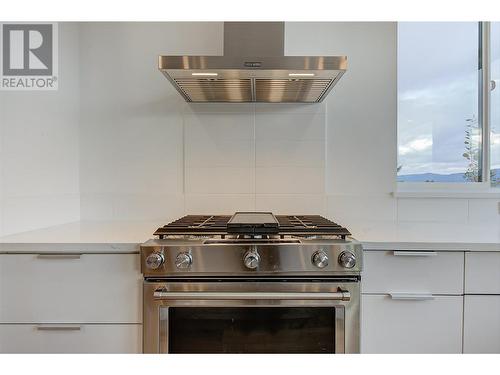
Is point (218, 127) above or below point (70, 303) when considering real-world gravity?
above

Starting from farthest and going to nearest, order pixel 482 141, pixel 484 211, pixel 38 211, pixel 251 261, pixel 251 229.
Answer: pixel 482 141
pixel 484 211
pixel 38 211
pixel 251 229
pixel 251 261

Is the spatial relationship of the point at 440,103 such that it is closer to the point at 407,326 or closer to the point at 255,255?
the point at 407,326

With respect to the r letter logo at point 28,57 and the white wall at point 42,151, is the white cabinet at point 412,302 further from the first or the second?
the r letter logo at point 28,57

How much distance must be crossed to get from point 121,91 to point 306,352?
5.52 ft

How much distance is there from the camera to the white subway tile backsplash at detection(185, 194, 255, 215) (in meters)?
1.84

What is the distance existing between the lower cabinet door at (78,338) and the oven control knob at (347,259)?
0.81 metres

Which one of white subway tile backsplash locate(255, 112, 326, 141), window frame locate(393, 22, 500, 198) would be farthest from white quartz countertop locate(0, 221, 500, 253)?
white subway tile backsplash locate(255, 112, 326, 141)

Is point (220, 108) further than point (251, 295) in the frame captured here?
Yes

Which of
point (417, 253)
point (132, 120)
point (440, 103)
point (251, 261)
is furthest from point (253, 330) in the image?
point (440, 103)

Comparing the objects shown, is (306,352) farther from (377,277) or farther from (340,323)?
(377,277)

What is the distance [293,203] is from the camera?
6.03 feet

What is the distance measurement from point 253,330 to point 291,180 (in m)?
0.91

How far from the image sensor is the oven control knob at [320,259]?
1141 millimetres

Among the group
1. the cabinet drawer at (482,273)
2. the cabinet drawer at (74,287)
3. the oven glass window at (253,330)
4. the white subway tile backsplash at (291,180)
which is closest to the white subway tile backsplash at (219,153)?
the white subway tile backsplash at (291,180)
